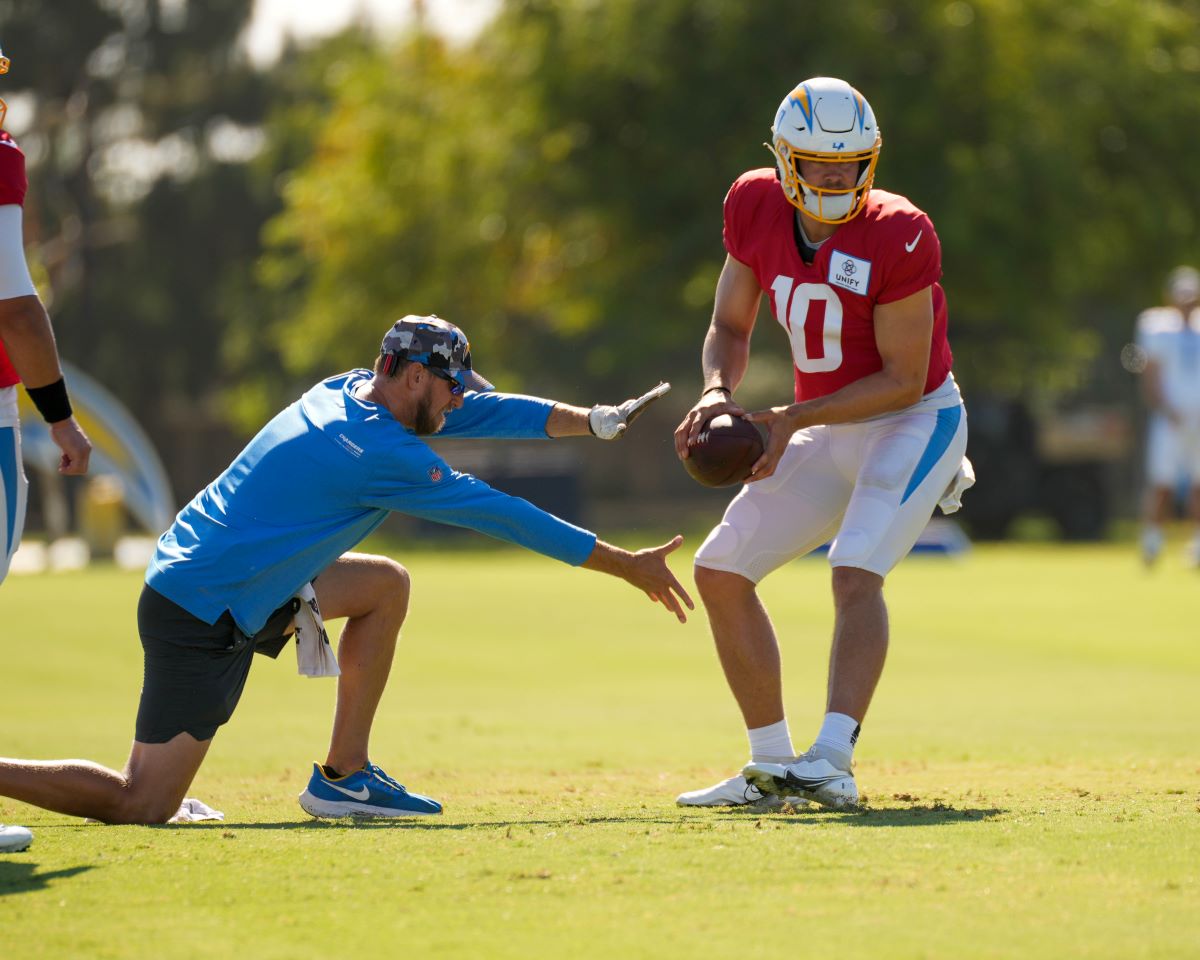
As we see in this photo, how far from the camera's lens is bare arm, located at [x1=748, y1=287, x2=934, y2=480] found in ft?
23.9

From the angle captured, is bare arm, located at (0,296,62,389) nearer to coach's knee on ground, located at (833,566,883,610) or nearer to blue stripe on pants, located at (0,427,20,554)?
blue stripe on pants, located at (0,427,20,554)

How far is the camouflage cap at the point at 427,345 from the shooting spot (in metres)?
6.76

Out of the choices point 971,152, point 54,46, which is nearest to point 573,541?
point 971,152

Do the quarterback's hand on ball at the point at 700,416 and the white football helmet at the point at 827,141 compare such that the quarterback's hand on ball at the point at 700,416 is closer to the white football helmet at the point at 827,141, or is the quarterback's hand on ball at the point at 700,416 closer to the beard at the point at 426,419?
the white football helmet at the point at 827,141

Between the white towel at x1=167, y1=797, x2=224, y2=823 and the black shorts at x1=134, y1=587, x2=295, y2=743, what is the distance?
305 millimetres

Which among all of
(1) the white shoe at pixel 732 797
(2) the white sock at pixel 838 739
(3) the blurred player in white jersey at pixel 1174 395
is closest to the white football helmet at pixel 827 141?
(2) the white sock at pixel 838 739

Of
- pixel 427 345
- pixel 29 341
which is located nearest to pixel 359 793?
pixel 427 345

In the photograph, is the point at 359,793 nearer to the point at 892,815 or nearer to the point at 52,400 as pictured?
the point at 52,400

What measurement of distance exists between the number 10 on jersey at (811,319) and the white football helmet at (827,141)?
0.30 meters

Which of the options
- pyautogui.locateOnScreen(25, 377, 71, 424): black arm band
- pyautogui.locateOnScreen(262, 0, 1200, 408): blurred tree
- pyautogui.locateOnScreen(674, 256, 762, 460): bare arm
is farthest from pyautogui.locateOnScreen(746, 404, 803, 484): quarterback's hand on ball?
pyautogui.locateOnScreen(262, 0, 1200, 408): blurred tree

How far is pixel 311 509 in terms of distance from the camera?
674 centimetres

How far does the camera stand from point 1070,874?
5.41m

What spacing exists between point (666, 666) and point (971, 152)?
77.8 feet

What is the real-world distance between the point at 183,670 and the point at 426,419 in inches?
50.1
